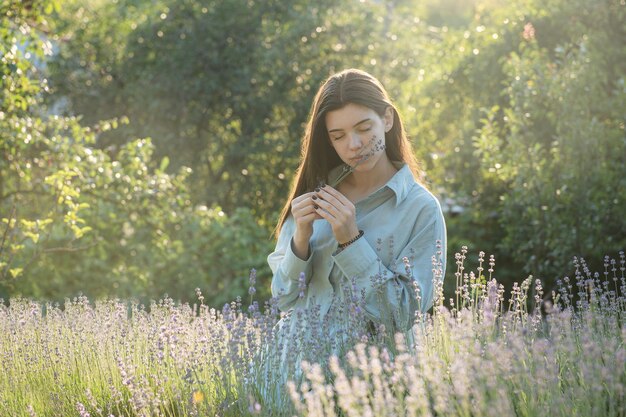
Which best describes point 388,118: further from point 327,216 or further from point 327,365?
point 327,365

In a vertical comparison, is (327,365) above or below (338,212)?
below

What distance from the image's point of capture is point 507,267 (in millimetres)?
10094

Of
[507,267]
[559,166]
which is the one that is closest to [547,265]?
[559,166]

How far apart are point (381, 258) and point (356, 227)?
228mm

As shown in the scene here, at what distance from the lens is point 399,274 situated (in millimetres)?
3240

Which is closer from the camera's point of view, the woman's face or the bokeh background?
the woman's face

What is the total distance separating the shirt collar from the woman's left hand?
0.30 meters

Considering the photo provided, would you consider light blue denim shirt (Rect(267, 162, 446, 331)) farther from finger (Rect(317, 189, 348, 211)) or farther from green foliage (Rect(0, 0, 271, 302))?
→ green foliage (Rect(0, 0, 271, 302))

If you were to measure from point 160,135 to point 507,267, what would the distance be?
4.95 meters

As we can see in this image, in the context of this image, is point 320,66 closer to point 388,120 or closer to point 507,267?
point 507,267

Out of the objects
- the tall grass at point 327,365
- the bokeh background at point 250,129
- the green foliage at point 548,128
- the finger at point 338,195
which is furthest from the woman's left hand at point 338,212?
the green foliage at point 548,128

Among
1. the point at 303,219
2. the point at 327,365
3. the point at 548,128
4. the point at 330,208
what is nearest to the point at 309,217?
the point at 303,219

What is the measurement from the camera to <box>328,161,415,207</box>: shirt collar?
3451 mm

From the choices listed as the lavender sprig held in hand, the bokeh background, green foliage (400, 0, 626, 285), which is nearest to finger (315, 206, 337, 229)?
the lavender sprig held in hand
